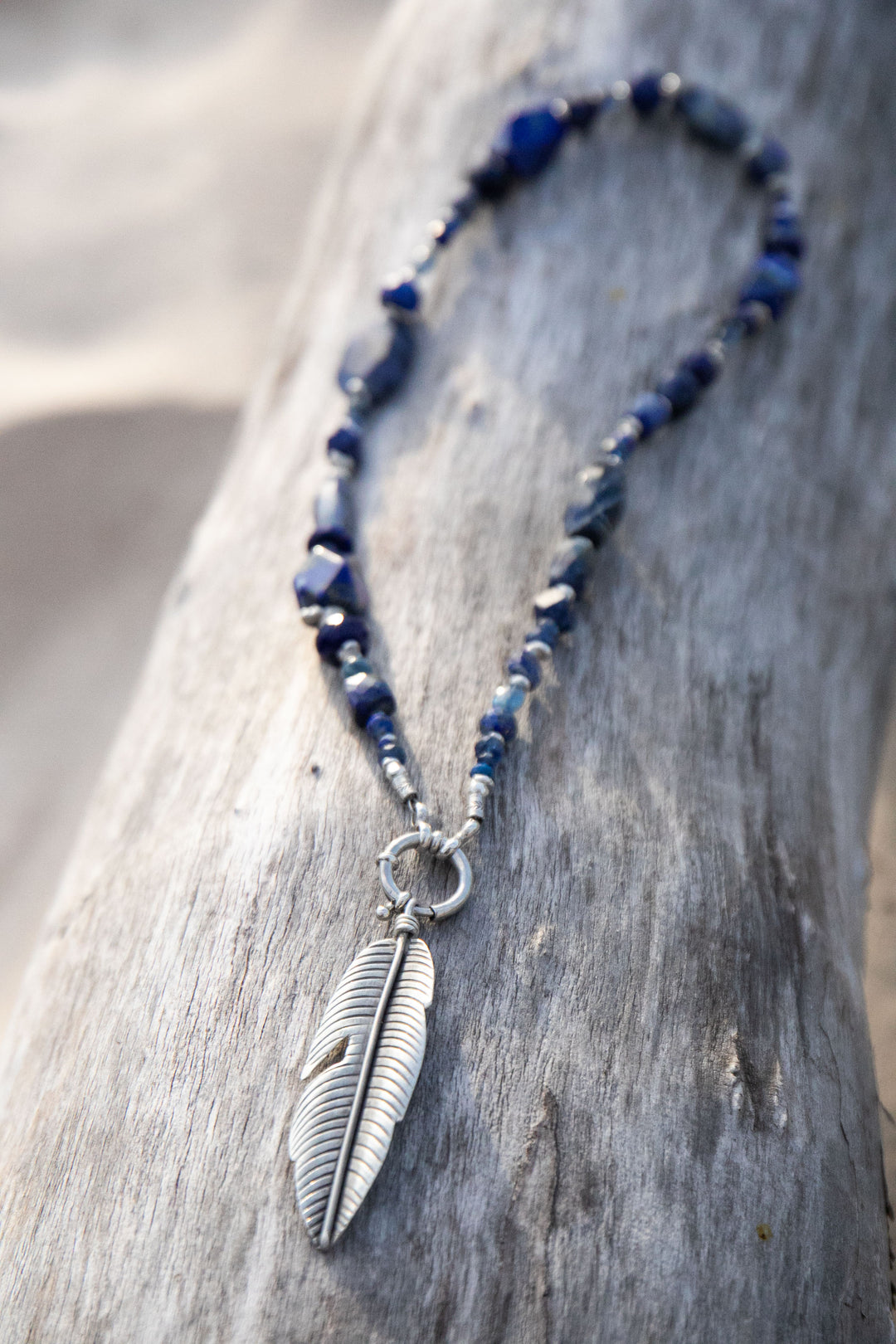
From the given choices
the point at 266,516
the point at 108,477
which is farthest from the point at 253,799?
the point at 108,477

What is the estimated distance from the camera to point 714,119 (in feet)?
8.55

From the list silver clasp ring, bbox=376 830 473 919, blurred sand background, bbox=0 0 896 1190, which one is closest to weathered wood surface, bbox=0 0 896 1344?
silver clasp ring, bbox=376 830 473 919

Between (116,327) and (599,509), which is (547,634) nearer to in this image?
(599,509)

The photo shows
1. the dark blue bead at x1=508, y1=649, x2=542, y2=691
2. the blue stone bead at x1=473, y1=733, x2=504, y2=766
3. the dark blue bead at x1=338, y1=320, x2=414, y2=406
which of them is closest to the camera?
the blue stone bead at x1=473, y1=733, x2=504, y2=766

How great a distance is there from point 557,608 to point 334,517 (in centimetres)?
52

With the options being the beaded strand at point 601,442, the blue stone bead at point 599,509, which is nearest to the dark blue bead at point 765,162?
the beaded strand at point 601,442

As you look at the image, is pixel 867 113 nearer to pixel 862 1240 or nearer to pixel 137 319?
pixel 137 319

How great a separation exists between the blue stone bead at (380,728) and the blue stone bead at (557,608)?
0.41 meters

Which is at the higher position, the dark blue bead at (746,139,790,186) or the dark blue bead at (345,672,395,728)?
the dark blue bead at (746,139,790,186)

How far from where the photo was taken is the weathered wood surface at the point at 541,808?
1340 millimetres

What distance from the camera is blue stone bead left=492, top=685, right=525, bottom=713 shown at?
1.78 meters

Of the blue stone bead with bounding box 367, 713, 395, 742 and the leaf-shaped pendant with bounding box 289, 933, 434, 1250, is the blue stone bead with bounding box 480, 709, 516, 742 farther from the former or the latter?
the leaf-shaped pendant with bounding box 289, 933, 434, 1250

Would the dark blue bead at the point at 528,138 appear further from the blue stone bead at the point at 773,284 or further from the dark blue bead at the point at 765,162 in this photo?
the blue stone bead at the point at 773,284

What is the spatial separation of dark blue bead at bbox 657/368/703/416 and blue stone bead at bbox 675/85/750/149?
818 millimetres
